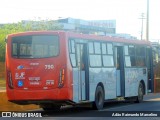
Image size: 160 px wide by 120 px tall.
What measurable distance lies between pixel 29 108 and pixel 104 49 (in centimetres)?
395

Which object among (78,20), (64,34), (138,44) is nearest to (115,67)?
(138,44)

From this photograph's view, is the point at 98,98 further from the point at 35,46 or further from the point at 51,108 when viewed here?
the point at 35,46

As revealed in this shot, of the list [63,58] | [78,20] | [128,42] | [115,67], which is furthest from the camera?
[78,20]

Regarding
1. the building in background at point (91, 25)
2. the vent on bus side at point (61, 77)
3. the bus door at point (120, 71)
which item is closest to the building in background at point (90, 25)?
the building in background at point (91, 25)

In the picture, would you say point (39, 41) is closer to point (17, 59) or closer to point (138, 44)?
point (17, 59)

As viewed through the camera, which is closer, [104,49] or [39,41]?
→ [39,41]

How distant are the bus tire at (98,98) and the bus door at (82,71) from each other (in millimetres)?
955

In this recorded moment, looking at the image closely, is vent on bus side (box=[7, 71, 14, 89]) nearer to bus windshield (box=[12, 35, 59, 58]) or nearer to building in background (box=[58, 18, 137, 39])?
bus windshield (box=[12, 35, 59, 58])

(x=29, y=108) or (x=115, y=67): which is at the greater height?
(x=115, y=67)

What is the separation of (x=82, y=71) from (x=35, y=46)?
90.8 inches

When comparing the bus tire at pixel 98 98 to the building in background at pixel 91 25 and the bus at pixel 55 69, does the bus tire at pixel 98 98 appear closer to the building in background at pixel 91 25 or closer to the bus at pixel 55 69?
the bus at pixel 55 69

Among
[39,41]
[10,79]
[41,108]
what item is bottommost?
[41,108]

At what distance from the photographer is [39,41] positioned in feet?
60.0

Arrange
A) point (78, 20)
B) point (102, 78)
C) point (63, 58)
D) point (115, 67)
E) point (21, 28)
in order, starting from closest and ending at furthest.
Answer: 1. point (63, 58)
2. point (102, 78)
3. point (115, 67)
4. point (21, 28)
5. point (78, 20)
